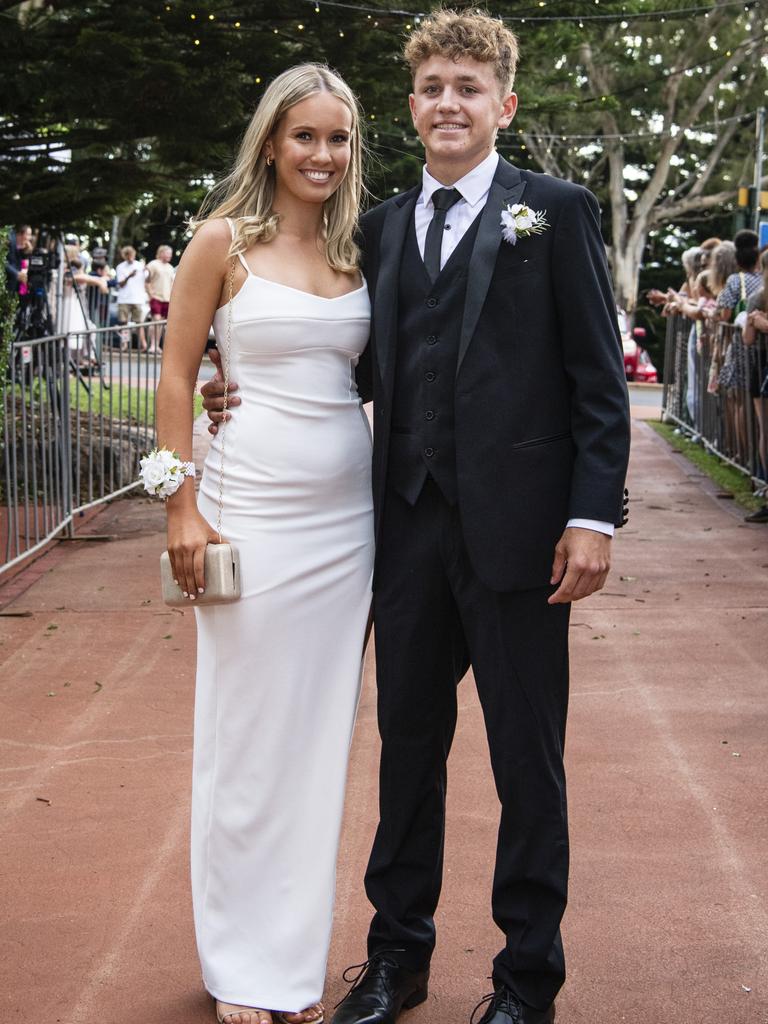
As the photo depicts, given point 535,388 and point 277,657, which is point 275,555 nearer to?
point 277,657

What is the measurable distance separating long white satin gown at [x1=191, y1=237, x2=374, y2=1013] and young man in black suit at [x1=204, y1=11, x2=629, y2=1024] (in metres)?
0.12

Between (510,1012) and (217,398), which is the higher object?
(217,398)

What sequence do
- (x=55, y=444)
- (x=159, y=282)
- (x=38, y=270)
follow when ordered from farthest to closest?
1. (x=159, y=282)
2. (x=38, y=270)
3. (x=55, y=444)

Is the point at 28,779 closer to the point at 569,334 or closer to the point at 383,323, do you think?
the point at 383,323

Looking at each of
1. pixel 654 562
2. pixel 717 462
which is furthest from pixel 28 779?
pixel 717 462

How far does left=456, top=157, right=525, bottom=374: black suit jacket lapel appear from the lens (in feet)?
10.1

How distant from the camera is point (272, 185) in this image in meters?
3.44

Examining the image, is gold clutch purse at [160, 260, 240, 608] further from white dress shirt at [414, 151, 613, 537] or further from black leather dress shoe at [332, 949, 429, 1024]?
black leather dress shoe at [332, 949, 429, 1024]

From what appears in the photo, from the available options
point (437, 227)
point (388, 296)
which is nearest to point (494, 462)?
point (388, 296)

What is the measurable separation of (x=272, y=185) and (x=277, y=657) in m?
1.21

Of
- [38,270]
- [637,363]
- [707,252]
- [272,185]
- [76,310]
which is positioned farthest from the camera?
[637,363]

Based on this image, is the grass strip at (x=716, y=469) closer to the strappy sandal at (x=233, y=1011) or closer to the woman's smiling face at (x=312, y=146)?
the woman's smiling face at (x=312, y=146)

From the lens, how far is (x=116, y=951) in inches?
140

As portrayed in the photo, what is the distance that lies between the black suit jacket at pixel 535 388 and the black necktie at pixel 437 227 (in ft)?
0.36
